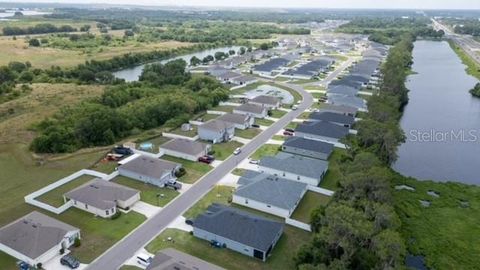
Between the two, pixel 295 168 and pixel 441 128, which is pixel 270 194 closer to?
pixel 295 168

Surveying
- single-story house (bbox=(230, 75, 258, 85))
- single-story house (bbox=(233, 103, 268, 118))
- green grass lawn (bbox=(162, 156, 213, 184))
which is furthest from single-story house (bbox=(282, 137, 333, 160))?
single-story house (bbox=(230, 75, 258, 85))

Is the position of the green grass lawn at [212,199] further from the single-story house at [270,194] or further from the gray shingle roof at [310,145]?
the gray shingle roof at [310,145]

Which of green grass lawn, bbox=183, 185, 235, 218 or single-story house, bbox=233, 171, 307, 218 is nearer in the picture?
green grass lawn, bbox=183, 185, 235, 218

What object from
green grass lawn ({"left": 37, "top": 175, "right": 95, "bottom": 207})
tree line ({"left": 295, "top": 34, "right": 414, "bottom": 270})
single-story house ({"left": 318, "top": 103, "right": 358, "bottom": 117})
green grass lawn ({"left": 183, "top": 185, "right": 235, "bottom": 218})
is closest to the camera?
tree line ({"left": 295, "top": 34, "right": 414, "bottom": 270})


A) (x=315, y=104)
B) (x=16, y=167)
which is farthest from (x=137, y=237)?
(x=315, y=104)

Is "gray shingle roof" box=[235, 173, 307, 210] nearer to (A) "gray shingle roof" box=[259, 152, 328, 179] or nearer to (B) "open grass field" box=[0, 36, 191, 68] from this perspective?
(A) "gray shingle roof" box=[259, 152, 328, 179]

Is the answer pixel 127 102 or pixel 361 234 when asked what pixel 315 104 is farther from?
pixel 361 234

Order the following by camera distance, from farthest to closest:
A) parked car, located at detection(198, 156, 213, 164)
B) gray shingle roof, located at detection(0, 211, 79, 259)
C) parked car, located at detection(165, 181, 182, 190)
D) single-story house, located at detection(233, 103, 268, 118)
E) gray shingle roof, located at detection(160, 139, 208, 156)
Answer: single-story house, located at detection(233, 103, 268, 118), gray shingle roof, located at detection(160, 139, 208, 156), parked car, located at detection(198, 156, 213, 164), parked car, located at detection(165, 181, 182, 190), gray shingle roof, located at detection(0, 211, 79, 259)
